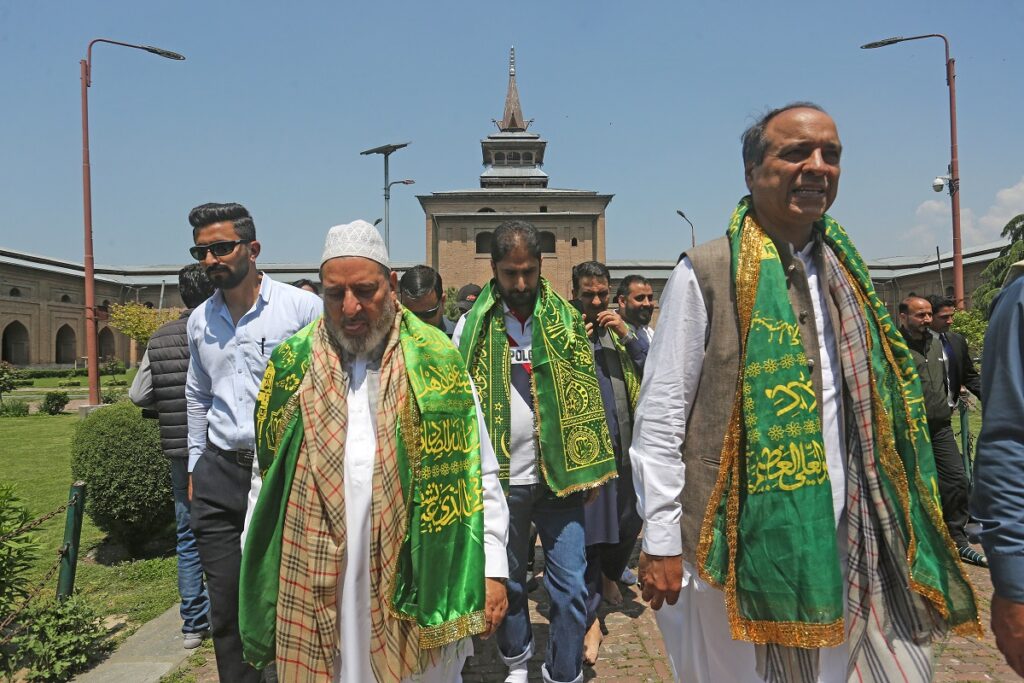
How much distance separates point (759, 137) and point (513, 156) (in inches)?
2139

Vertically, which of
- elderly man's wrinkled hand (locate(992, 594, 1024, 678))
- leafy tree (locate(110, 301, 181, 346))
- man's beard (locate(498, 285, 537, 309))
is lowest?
elderly man's wrinkled hand (locate(992, 594, 1024, 678))

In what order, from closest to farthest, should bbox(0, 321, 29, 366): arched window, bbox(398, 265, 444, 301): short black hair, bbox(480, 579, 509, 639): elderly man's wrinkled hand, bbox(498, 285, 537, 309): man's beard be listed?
bbox(480, 579, 509, 639): elderly man's wrinkled hand < bbox(498, 285, 537, 309): man's beard < bbox(398, 265, 444, 301): short black hair < bbox(0, 321, 29, 366): arched window

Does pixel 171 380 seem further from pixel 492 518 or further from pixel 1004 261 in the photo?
pixel 1004 261

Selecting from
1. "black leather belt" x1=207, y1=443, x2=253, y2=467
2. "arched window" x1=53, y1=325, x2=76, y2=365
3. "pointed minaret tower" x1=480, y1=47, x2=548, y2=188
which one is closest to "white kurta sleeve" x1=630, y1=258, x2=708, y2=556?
"black leather belt" x1=207, y1=443, x2=253, y2=467

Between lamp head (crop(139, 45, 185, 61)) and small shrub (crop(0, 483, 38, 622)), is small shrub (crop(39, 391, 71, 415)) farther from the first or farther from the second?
small shrub (crop(0, 483, 38, 622))

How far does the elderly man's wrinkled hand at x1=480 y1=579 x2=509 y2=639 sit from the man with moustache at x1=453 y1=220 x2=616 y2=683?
2.87 feet

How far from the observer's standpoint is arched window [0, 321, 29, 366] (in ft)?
163

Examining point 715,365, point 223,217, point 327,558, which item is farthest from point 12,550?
point 715,365

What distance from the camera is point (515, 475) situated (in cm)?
341

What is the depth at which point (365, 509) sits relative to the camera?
2404 millimetres

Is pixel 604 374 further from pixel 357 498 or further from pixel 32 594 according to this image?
pixel 32 594

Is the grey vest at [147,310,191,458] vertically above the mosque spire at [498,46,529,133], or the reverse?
the mosque spire at [498,46,529,133]

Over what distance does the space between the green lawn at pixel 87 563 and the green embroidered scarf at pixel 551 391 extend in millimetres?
3112

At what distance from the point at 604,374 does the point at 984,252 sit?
185ft
